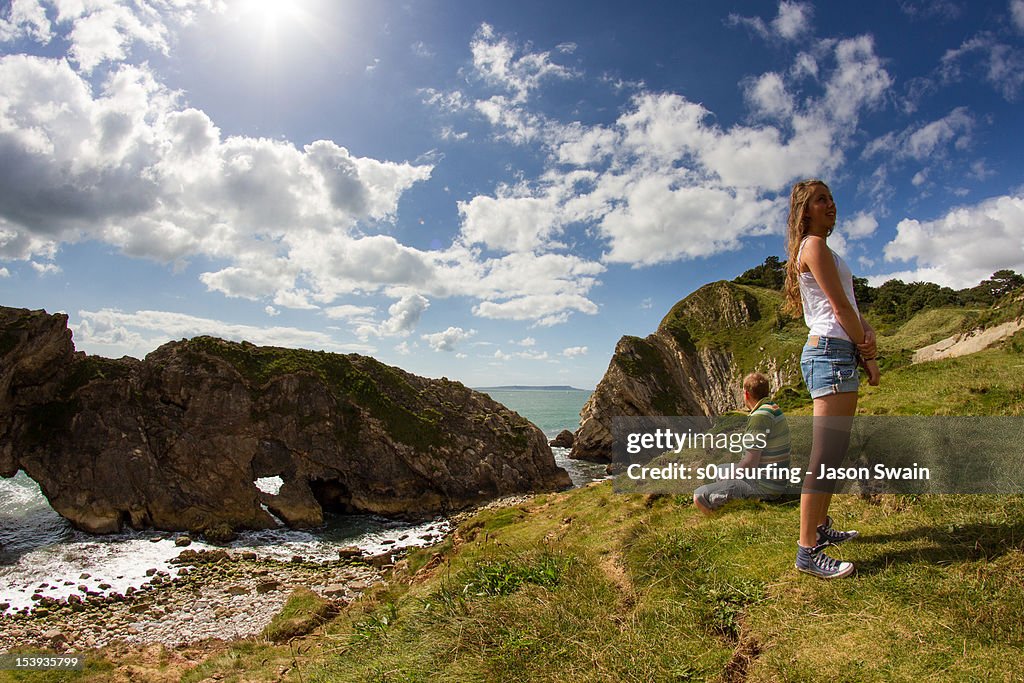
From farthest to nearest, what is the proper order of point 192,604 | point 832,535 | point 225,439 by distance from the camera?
1. point 225,439
2. point 192,604
3. point 832,535

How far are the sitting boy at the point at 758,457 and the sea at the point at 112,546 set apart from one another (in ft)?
115

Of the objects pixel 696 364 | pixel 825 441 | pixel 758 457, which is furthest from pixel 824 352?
pixel 696 364

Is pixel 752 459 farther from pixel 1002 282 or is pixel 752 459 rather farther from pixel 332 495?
pixel 1002 282

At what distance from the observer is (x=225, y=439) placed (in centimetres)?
4397

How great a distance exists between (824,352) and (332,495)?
50918 mm

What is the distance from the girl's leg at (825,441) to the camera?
424cm

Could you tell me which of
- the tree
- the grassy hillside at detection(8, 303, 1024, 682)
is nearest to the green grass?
the grassy hillside at detection(8, 303, 1024, 682)

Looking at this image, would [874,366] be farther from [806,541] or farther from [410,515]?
[410,515]

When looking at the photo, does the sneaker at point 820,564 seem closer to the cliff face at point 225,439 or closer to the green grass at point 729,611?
the green grass at point 729,611

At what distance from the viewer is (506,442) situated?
57250mm

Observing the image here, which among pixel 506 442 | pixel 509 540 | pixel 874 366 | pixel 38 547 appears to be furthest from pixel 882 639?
pixel 506 442

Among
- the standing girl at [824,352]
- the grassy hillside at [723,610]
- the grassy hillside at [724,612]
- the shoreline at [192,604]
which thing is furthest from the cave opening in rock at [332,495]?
the standing girl at [824,352]

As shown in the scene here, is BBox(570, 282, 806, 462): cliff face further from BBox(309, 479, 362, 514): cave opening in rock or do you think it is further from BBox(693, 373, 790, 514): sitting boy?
BBox(693, 373, 790, 514): sitting boy

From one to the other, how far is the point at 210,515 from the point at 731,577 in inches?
1844
